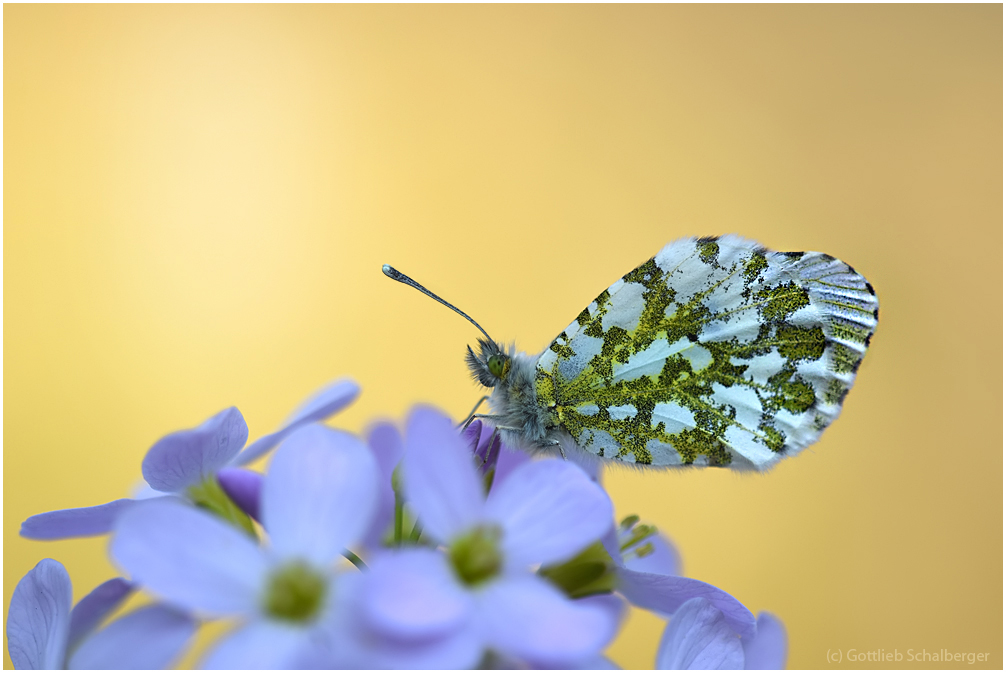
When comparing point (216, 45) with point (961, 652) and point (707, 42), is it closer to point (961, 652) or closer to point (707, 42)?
point (707, 42)

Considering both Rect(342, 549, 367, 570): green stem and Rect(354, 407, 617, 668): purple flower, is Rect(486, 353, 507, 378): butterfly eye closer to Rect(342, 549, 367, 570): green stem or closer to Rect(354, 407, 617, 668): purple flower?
Rect(342, 549, 367, 570): green stem

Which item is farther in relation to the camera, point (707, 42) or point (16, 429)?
point (707, 42)

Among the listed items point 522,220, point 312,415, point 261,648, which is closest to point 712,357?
point 312,415

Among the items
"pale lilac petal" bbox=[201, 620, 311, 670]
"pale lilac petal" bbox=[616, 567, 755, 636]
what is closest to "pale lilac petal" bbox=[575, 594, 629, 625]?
"pale lilac petal" bbox=[616, 567, 755, 636]

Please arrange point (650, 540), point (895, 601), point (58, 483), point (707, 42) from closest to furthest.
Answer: point (650, 540), point (58, 483), point (895, 601), point (707, 42)

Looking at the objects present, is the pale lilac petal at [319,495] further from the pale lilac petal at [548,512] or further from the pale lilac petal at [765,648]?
the pale lilac petal at [765,648]

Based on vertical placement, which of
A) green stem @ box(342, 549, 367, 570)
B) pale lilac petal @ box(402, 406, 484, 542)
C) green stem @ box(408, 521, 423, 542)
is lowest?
green stem @ box(342, 549, 367, 570)

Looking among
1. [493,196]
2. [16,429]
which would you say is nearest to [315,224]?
[493,196]
